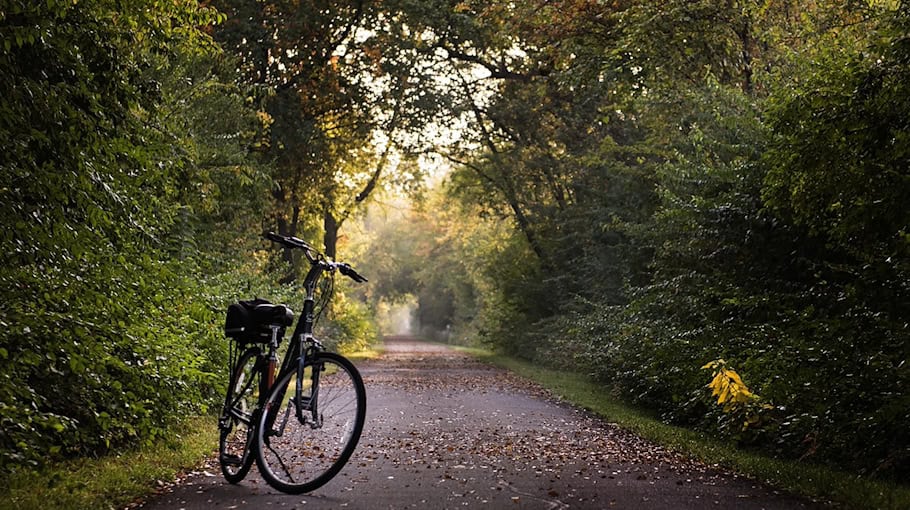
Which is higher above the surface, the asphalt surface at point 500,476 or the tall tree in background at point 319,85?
the tall tree in background at point 319,85

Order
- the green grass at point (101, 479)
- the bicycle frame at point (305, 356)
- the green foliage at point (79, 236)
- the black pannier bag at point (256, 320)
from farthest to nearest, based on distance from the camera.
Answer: the black pannier bag at point (256, 320)
the bicycle frame at point (305, 356)
the green foliage at point (79, 236)
the green grass at point (101, 479)

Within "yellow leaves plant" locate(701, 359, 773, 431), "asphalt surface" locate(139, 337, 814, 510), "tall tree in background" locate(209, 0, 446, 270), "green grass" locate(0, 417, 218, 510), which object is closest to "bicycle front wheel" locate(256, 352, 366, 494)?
"asphalt surface" locate(139, 337, 814, 510)

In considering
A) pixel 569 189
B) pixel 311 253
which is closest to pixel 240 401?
pixel 311 253

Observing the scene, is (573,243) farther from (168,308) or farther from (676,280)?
(168,308)

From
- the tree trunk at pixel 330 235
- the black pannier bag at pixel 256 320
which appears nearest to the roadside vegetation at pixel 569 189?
the black pannier bag at pixel 256 320

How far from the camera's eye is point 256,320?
677cm

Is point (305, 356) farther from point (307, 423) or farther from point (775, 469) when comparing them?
point (775, 469)

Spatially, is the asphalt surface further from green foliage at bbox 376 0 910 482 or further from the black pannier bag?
green foliage at bbox 376 0 910 482

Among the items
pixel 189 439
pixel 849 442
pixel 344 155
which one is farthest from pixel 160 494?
pixel 344 155

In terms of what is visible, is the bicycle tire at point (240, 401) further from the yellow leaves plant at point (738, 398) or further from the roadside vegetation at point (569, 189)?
the yellow leaves plant at point (738, 398)

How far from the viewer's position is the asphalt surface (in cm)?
600

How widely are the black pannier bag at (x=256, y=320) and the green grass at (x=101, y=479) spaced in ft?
4.02

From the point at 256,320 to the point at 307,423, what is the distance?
971 mm

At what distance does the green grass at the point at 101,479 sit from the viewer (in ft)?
18.2
